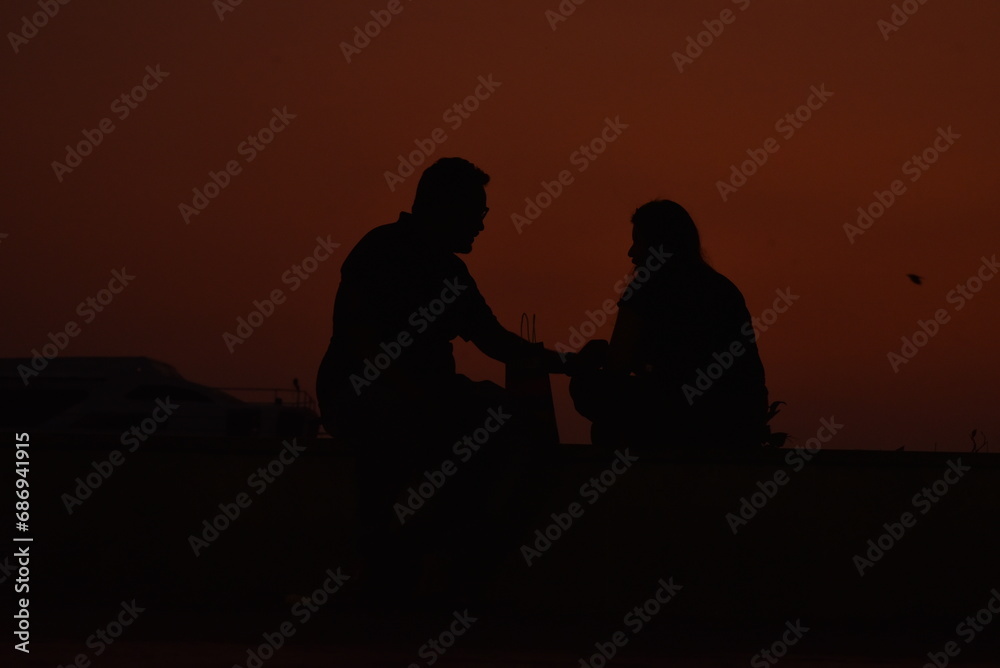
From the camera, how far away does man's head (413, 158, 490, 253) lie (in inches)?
154

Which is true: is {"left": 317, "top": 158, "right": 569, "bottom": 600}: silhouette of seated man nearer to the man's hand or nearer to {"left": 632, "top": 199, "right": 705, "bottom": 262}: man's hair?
the man's hand

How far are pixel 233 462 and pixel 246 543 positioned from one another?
0.96 feet

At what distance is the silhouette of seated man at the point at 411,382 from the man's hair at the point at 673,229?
676mm

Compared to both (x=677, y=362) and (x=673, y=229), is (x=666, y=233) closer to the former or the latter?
(x=673, y=229)

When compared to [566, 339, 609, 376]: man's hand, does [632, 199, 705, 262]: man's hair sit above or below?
above

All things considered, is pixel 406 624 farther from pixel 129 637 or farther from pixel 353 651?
pixel 129 637

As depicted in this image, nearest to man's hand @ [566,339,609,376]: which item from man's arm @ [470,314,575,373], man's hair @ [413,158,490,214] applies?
man's arm @ [470,314,575,373]

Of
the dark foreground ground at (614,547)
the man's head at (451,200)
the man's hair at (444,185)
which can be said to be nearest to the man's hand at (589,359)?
the dark foreground ground at (614,547)

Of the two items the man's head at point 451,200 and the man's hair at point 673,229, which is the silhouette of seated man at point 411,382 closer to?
the man's head at point 451,200

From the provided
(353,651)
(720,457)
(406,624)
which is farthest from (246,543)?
(720,457)

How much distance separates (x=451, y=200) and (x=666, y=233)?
815 mm

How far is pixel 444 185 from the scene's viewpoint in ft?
12.9

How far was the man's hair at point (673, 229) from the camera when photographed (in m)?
4.21

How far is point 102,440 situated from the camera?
4.25m
